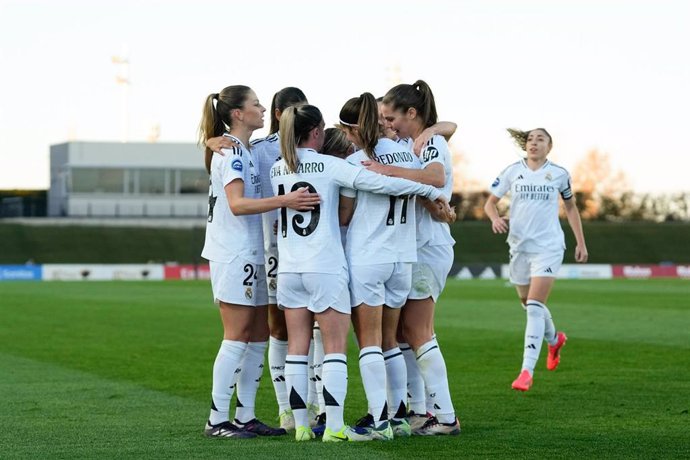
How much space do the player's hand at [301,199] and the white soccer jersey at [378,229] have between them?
0.28 m

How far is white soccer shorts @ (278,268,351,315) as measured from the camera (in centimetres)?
749

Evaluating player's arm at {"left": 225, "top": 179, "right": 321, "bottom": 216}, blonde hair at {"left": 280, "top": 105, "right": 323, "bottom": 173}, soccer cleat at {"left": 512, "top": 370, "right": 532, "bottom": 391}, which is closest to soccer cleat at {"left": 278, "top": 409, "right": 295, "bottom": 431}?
player's arm at {"left": 225, "top": 179, "right": 321, "bottom": 216}

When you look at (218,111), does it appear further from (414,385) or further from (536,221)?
(536,221)

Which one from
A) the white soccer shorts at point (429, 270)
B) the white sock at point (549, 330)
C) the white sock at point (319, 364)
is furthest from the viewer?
the white sock at point (549, 330)

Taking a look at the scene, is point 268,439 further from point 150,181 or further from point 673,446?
point 150,181

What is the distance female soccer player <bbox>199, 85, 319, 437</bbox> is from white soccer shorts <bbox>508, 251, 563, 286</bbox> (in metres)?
4.38

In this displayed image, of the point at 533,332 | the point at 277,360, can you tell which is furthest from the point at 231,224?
the point at 533,332

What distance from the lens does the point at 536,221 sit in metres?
11.9

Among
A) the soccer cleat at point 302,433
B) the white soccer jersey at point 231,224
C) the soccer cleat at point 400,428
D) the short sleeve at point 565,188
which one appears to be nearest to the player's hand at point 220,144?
the white soccer jersey at point 231,224

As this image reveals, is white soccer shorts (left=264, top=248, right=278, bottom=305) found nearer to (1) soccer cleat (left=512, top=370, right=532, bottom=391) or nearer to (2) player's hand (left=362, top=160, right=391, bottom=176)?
(2) player's hand (left=362, top=160, right=391, bottom=176)

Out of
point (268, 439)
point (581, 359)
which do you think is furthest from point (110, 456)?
point (581, 359)

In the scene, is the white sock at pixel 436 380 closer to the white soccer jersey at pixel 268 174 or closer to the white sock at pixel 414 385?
the white sock at pixel 414 385

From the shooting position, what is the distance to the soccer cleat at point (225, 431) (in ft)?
25.9

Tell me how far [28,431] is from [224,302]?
1.64 m
